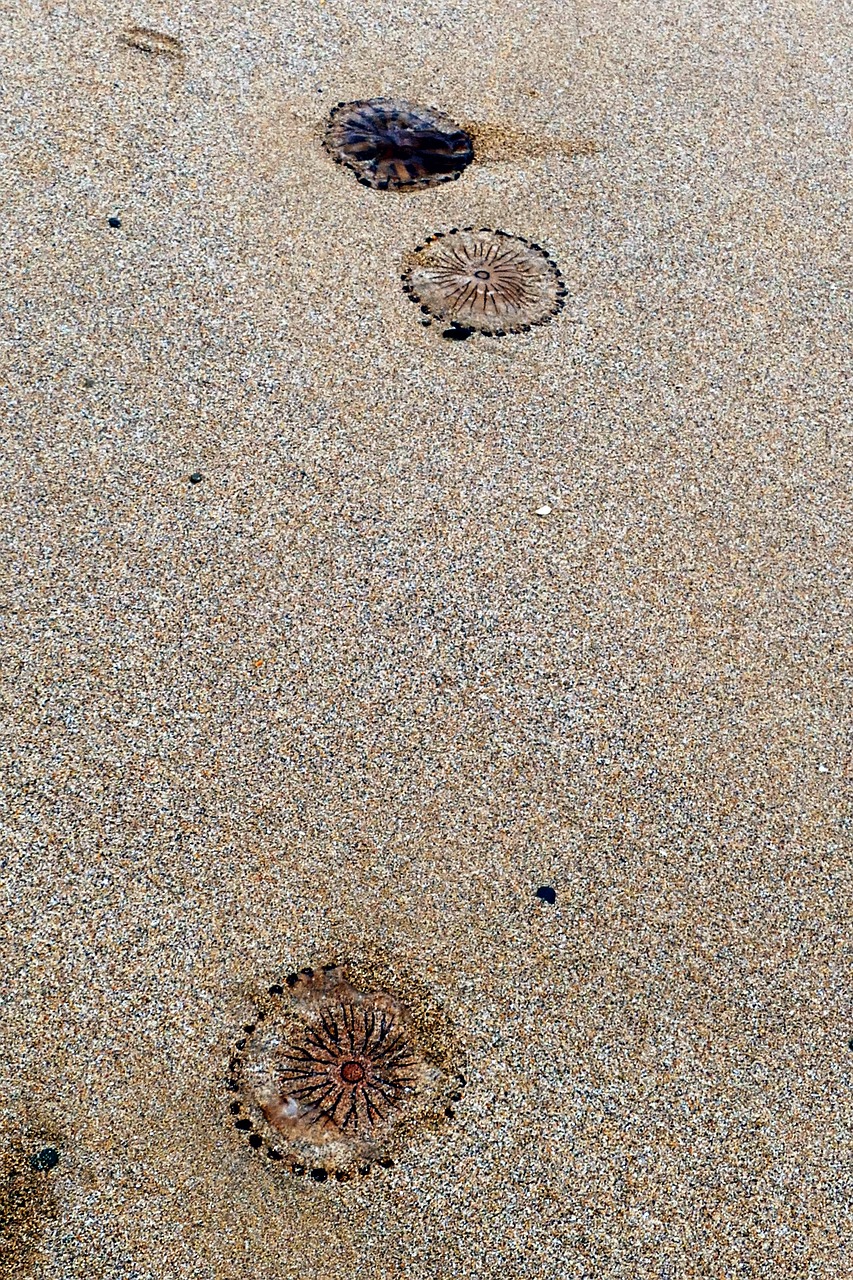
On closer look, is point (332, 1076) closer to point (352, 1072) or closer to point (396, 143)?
point (352, 1072)

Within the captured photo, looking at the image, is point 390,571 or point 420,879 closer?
point 420,879

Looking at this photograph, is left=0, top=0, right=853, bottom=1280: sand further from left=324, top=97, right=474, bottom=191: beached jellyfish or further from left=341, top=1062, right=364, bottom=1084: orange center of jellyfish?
left=341, top=1062, right=364, bottom=1084: orange center of jellyfish

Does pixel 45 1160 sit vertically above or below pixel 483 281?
below

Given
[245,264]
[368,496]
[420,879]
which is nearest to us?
[420,879]

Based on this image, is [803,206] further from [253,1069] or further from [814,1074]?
[253,1069]

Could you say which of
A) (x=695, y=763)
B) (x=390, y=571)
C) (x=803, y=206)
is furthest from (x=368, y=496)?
(x=803, y=206)

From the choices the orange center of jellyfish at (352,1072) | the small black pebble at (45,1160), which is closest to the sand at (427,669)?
the small black pebble at (45,1160)

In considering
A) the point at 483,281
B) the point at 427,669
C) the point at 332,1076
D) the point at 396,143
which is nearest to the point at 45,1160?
the point at 332,1076
